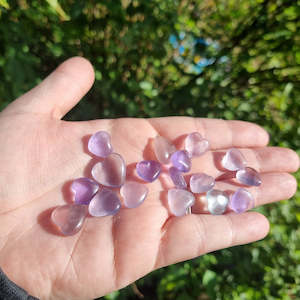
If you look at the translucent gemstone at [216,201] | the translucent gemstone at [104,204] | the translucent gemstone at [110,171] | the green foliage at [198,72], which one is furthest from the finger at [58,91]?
the translucent gemstone at [216,201]

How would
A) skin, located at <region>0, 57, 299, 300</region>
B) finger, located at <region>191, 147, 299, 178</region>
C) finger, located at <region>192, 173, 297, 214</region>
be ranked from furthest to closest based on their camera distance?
finger, located at <region>191, 147, 299, 178</region> < finger, located at <region>192, 173, 297, 214</region> < skin, located at <region>0, 57, 299, 300</region>

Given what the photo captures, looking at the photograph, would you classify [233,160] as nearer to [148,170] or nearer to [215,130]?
[215,130]

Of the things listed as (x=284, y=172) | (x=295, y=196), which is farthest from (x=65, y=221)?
(x=295, y=196)

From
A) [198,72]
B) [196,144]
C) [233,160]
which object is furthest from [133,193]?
[198,72]

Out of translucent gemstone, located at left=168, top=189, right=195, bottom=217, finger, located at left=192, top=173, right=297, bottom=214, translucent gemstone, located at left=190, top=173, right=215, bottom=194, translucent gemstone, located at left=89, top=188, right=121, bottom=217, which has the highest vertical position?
translucent gemstone, located at left=89, top=188, right=121, bottom=217

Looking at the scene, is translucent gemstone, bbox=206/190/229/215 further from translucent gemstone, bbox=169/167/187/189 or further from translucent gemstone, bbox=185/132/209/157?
translucent gemstone, bbox=185/132/209/157

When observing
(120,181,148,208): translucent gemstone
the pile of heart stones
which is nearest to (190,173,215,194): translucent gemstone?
the pile of heart stones
